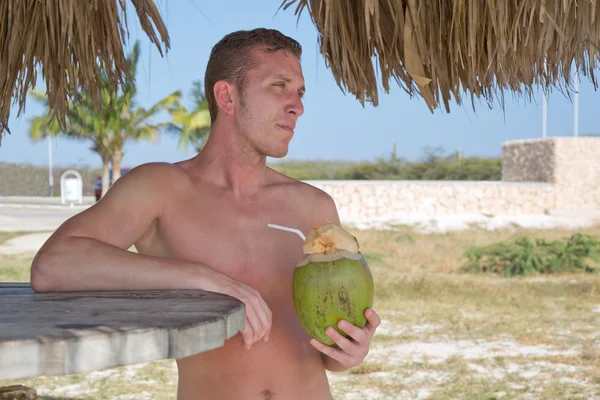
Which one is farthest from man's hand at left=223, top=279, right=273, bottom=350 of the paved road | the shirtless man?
the paved road

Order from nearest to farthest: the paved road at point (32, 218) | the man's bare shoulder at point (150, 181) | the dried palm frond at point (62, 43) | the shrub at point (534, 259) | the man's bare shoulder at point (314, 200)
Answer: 1. the man's bare shoulder at point (150, 181)
2. the man's bare shoulder at point (314, 200)
3. the dried palm frond at point (62, 43)
4. the shrub at point (534, 259)
5. the paved road at point (32, 218)

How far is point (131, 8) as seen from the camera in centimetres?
222

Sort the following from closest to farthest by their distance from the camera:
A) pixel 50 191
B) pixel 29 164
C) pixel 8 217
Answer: pixel 8 217, pixel 50 191, pixel 29 164

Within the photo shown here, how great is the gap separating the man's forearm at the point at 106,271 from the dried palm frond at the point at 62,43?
0.90m

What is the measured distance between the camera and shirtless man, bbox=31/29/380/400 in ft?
5.29

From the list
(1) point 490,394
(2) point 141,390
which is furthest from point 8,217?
(1) point 490,394

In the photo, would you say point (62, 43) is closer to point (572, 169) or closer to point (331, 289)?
point (331, 289)

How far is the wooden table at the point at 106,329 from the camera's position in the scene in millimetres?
832

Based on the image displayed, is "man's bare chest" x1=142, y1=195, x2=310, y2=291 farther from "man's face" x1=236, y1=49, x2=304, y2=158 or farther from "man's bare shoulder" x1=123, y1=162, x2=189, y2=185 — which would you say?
"man's face" x1=236, y1=49, x2=304, y2=158

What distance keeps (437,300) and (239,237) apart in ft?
19.5

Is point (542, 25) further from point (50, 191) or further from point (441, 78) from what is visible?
point (50, 191)

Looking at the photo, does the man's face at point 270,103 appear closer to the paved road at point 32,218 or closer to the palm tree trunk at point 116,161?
the paved road at point 32,218

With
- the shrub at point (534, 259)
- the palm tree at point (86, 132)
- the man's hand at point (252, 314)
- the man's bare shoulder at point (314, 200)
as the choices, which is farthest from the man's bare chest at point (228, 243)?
the palm tree at point (86, 132)

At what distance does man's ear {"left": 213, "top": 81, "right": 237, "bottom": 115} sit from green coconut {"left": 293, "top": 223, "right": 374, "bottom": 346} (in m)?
0.46
